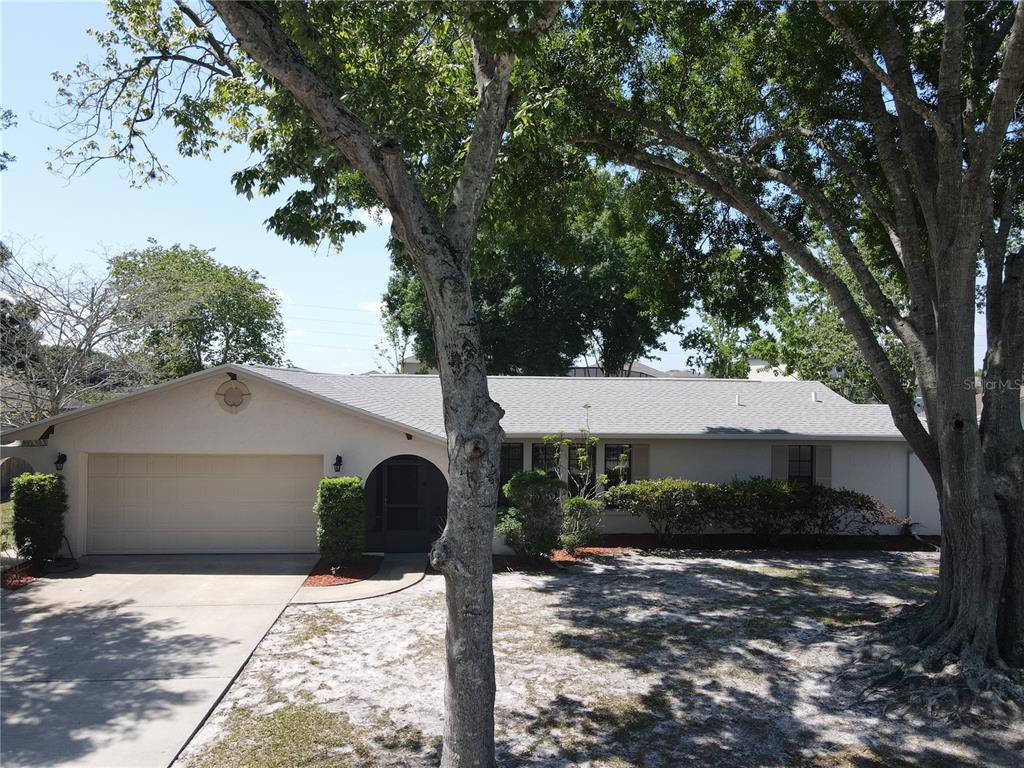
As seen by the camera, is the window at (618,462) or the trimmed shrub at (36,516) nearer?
the trimmed shrub at (36,516)

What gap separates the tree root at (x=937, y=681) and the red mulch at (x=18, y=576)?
1289 cm

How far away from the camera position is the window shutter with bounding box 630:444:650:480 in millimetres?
17453

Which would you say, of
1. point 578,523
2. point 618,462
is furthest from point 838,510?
point 578,523

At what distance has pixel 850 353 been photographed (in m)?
27.3

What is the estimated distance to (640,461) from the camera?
17516mm

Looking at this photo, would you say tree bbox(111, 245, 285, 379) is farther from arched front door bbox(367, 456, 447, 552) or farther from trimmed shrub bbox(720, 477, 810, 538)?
trimmed shrub bbox(720, 477, 810, 538)

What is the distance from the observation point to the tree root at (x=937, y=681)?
296 inches

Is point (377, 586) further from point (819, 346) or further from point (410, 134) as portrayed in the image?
point (819, 346)

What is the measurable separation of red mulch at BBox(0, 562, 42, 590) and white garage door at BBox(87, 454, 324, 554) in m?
1.54

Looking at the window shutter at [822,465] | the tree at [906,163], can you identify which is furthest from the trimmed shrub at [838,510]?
the tree at [906,163]

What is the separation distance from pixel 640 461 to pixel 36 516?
1276 centimetres

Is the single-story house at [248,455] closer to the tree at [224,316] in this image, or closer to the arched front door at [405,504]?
the arched front door at [405,504]

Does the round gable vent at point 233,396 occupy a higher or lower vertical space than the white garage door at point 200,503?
higher

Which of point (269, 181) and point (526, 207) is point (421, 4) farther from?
point (526, 207)
